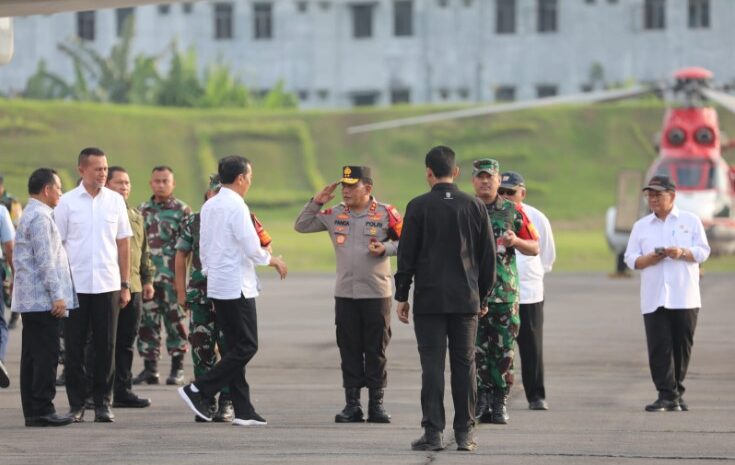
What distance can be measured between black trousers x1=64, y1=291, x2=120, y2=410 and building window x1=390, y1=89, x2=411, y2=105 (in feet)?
196

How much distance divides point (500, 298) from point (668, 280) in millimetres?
1935

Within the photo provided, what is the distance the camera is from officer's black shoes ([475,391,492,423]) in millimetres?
11531

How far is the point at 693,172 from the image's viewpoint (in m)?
32.4

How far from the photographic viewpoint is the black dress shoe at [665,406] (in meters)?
12.4

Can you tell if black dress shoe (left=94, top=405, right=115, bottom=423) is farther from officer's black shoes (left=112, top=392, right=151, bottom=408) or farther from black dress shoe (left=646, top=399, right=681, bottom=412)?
black dress shoe (left=646, top=399, right=681, bottom=412)

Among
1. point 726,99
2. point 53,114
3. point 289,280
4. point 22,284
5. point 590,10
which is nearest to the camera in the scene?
point 22,284

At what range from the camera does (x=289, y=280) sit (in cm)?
3347

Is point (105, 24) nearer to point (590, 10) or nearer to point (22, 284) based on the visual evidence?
point (590, 10)

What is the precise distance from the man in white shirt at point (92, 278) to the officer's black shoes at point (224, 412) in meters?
0.75

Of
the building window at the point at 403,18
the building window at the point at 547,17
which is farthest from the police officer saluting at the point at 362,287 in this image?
the building window at the point at 403,18

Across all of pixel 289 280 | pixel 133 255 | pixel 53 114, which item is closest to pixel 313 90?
pixel 53 114

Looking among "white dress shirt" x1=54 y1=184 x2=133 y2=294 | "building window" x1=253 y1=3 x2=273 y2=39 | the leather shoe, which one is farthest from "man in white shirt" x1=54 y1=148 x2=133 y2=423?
"building window" x1=253 y1=3 x2=273 y2=39

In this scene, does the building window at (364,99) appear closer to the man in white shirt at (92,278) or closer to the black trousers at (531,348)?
the black trousers at (531,348)

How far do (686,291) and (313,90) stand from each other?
59.5 m
